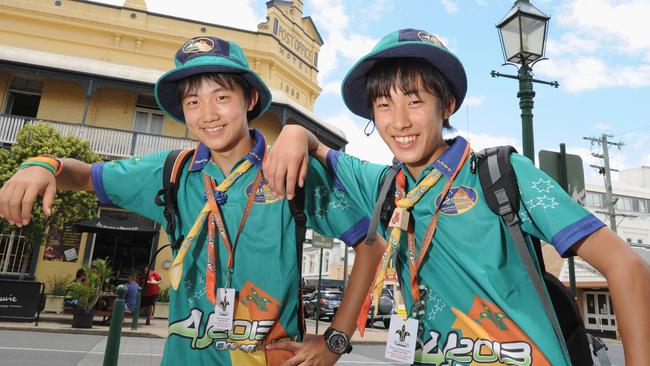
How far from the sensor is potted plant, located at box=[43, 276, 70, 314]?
47.0 ft

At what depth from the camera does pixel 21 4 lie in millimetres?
18828

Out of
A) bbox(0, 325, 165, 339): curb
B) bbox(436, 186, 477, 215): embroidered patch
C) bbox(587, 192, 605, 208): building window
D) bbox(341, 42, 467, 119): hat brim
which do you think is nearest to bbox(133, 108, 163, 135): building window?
bbox(0, 325, 165, 339): curb

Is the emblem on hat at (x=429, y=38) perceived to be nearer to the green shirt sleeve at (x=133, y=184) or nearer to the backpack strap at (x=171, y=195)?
the backpack strap at (x=171, y=195)

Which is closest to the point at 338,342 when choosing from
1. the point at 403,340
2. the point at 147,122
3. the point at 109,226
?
the point at 403,340

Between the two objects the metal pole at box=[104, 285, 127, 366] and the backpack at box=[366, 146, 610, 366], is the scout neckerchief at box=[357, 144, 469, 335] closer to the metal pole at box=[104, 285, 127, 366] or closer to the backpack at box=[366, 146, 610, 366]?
the backpack at box=[366, 146, 610, 366]

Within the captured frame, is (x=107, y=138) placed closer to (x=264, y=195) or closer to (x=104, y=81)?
(x=104, y=81)

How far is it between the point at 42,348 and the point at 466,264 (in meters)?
9.12

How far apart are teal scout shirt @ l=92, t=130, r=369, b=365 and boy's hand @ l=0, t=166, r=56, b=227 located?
0.42 m

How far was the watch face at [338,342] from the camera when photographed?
1.94 metres

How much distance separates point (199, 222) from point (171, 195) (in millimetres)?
264

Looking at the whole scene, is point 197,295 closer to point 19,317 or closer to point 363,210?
point 363,210

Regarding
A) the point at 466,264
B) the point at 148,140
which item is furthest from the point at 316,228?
the point at 148,140

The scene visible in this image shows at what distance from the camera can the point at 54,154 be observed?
1155 cm

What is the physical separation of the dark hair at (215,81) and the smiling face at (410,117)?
2.31 ft
